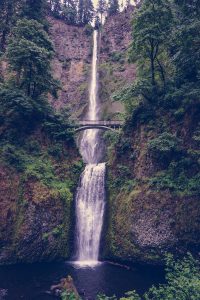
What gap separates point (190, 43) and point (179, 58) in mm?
1663

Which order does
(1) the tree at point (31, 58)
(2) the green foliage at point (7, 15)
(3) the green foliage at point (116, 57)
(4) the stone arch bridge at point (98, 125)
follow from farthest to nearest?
(3) the green foliage at point (116, 57) < (2) the green foliage at point (7, 15) < (4) the stone arch bridge at point (98, 125) < (1) the tree at point (31, 58)

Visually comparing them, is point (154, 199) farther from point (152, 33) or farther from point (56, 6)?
point (56, 6)

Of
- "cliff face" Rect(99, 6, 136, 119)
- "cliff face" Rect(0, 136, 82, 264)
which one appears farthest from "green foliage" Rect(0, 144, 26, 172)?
"cliff face" Rect(99, 6, 136, 119)

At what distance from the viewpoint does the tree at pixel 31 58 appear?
31406mm

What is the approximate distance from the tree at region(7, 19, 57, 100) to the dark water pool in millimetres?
18594

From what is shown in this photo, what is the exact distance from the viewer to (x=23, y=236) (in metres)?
26.3

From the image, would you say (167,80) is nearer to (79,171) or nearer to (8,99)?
(79,171)

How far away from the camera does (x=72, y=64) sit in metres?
65.4

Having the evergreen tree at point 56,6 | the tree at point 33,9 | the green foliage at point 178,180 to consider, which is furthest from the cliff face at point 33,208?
the evergreen tree at point 56,6

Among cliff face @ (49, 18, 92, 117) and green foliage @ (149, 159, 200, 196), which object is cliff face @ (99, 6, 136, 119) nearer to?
cliff face @ (49, 18, 92, 117)

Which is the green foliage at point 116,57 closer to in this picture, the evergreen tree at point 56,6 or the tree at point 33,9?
the evergreen tree at point 56,6

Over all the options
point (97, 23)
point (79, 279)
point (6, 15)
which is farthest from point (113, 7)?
point (79, 279)

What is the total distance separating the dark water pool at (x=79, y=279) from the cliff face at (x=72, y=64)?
1336 inches

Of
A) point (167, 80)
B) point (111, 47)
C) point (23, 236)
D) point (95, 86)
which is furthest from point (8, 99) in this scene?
point (111, 47)
